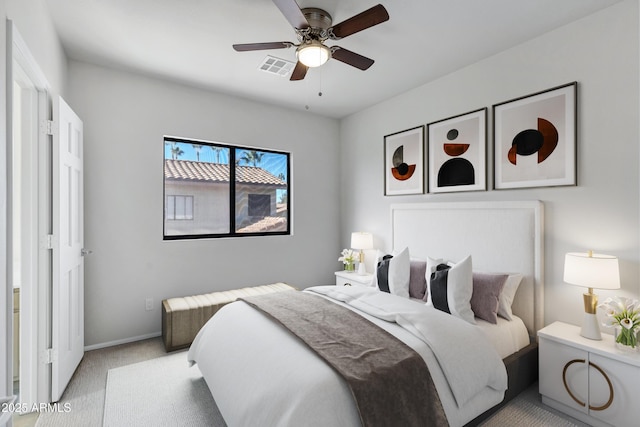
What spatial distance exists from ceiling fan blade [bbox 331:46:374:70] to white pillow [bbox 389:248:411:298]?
1.67m

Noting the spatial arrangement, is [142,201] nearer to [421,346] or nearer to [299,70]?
[299,70]

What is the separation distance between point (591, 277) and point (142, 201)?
3.90m

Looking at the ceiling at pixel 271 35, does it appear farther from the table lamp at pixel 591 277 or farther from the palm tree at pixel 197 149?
the table lamp at pixel 591 277

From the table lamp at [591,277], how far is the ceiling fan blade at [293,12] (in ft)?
7.75

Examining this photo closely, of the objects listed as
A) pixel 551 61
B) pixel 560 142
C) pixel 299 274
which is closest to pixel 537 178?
pixel 560 142

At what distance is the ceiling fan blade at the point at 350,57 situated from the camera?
223 cm

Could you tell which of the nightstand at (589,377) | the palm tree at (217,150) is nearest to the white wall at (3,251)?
the palm tree at (217,150)

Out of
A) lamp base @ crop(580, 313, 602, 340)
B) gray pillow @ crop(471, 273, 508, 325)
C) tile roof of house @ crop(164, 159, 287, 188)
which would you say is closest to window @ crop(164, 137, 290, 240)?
tile roof of house @ crop(164, 159, 287, 188)

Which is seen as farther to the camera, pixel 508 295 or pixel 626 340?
pixel 508 295

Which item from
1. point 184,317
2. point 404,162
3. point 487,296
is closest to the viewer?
point 487,296

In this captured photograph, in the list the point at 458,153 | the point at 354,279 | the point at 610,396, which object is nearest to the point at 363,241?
the point at 354,279

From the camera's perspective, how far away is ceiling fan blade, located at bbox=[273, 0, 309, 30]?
5.60 ft

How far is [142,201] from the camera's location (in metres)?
3.30

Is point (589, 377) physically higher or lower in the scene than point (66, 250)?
lower
